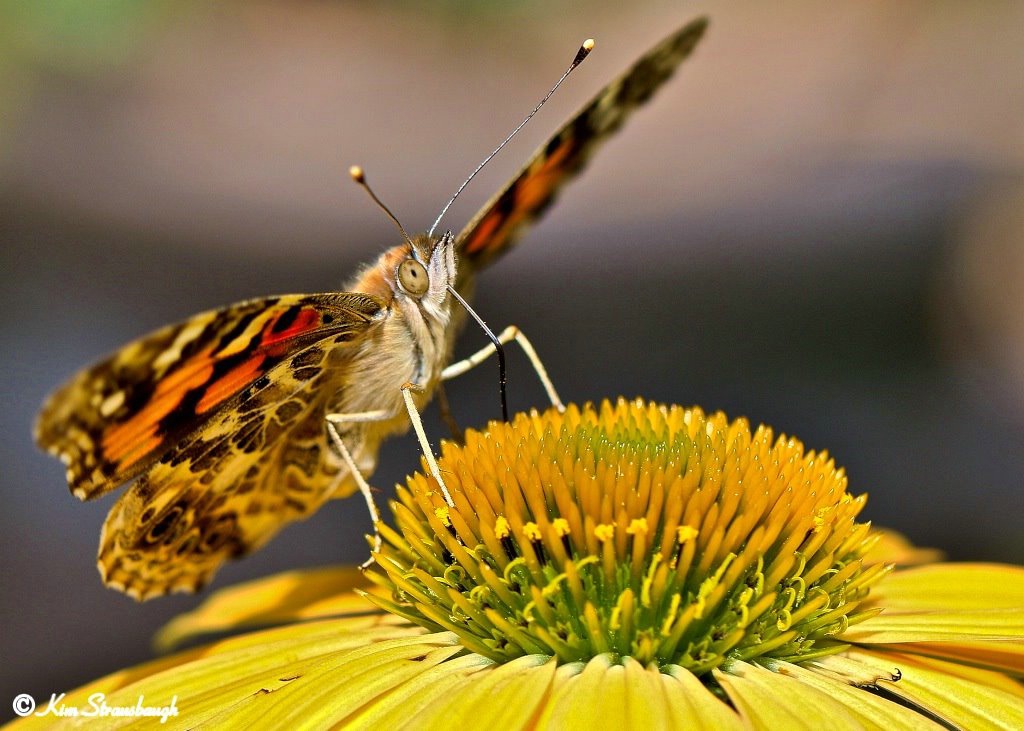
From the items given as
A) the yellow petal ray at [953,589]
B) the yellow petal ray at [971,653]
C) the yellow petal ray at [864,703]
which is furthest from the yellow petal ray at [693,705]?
the yellow petal ray at [953,589]

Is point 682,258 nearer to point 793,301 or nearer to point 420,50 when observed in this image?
point 793,301

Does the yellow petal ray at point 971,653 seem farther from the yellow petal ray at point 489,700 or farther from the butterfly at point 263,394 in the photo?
the butterfly at point 263,394

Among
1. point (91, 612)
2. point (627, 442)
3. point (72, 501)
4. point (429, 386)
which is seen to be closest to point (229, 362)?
point (429, 386)

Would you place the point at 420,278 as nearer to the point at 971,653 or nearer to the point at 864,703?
the point at 864,703

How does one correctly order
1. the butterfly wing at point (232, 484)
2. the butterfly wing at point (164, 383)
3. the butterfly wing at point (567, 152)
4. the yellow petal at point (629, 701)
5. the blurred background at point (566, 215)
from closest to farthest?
the yellow petal at point (629, 701) → the butterfly wing at point (164, 383) → the butterfly wing at point (232, 484) → the butterfly wing at point (567, 152) → the blurred background at point (566, 215)

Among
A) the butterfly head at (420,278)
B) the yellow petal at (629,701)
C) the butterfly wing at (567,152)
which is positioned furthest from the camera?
the butterfly wing at (567,152)

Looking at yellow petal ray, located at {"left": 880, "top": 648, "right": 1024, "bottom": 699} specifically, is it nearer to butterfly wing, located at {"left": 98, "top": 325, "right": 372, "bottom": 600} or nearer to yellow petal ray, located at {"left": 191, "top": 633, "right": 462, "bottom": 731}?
yellow petal ray, located at {"left": 191, "top": 633, "right": 462, "bottom": 731}

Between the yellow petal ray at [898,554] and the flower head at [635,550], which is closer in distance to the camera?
the flower head at [635,550]

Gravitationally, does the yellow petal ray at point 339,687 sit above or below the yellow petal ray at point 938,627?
above
